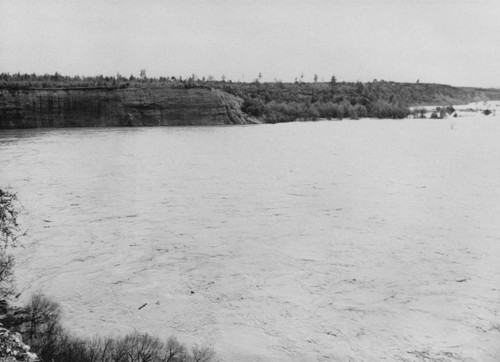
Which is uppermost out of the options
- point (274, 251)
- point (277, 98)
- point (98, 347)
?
point (277, 98)

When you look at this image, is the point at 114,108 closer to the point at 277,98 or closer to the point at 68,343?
the point at 277,98

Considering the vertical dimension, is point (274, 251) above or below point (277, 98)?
below

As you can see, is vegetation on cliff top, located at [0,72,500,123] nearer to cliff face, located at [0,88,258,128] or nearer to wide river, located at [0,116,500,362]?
cliff face, located at [0,88,258,128]

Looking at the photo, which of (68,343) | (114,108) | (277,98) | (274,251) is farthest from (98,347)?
(277,98)

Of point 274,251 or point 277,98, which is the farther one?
point 277,98

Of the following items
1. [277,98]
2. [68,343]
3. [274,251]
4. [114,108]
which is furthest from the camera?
[277,98]

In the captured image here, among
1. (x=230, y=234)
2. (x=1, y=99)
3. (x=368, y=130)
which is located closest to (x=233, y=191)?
(x=230, y=234)
